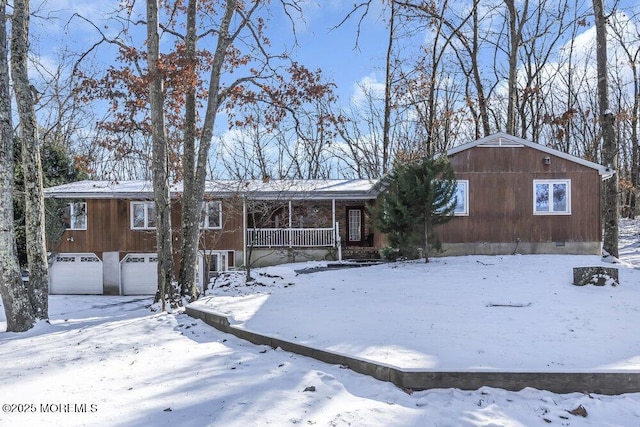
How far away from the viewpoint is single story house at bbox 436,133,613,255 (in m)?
14.6

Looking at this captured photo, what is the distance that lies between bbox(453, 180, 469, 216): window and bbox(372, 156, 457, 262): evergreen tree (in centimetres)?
212

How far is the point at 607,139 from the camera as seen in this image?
11570 mm

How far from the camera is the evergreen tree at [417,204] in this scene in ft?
39.4

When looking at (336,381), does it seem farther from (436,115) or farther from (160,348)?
(436,115)

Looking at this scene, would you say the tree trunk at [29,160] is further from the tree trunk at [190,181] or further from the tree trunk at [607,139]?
the tree trunk at [607,139]

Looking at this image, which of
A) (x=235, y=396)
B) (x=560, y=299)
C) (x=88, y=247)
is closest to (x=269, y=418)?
(x=235, y=396)

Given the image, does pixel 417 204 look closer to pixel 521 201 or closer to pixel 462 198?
pixel 462 198

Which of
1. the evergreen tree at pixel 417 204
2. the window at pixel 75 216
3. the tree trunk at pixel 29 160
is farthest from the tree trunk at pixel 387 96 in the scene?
the tree trunk at pixel 29 160

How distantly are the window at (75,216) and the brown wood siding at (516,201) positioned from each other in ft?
45.2

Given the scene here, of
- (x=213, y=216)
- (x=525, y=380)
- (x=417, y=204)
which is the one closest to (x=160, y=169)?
(x=417, y=204)

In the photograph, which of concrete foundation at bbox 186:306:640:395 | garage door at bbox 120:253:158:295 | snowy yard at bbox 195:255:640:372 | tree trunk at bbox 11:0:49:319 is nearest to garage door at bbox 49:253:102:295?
garage door at bbox 120:253:158:295

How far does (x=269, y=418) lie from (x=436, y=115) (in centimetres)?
2698

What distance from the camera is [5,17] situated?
7535 mm

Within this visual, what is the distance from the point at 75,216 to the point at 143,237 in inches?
114
